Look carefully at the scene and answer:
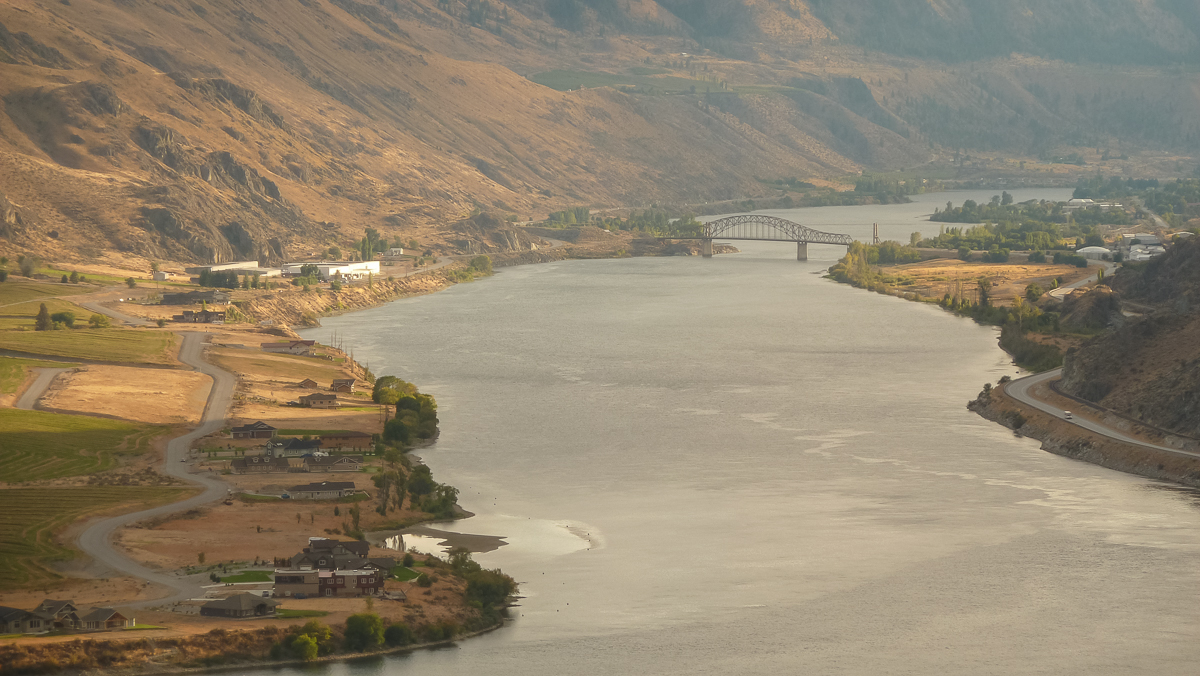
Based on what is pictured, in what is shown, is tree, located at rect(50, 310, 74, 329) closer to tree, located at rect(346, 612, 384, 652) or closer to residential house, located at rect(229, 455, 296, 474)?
residential house, located at rect(229, 455, 296, 474)

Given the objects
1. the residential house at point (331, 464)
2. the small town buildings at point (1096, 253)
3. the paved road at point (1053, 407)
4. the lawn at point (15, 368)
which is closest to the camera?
the residential house at point (331, 464)

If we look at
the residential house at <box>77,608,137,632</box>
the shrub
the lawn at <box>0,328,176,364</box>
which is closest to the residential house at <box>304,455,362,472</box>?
the shrub

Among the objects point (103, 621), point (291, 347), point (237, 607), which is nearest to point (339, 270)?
point (291, 347)

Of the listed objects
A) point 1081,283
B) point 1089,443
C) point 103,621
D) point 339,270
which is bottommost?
point 103,621

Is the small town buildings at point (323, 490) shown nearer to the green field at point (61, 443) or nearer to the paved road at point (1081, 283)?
the green field at point (61, 443)

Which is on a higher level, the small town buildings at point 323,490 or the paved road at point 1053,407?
the paved road at point 1053,407

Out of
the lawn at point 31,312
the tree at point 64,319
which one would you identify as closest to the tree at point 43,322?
the lawn at point 31,312

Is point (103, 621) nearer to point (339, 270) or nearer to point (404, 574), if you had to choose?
point (404, 574)
